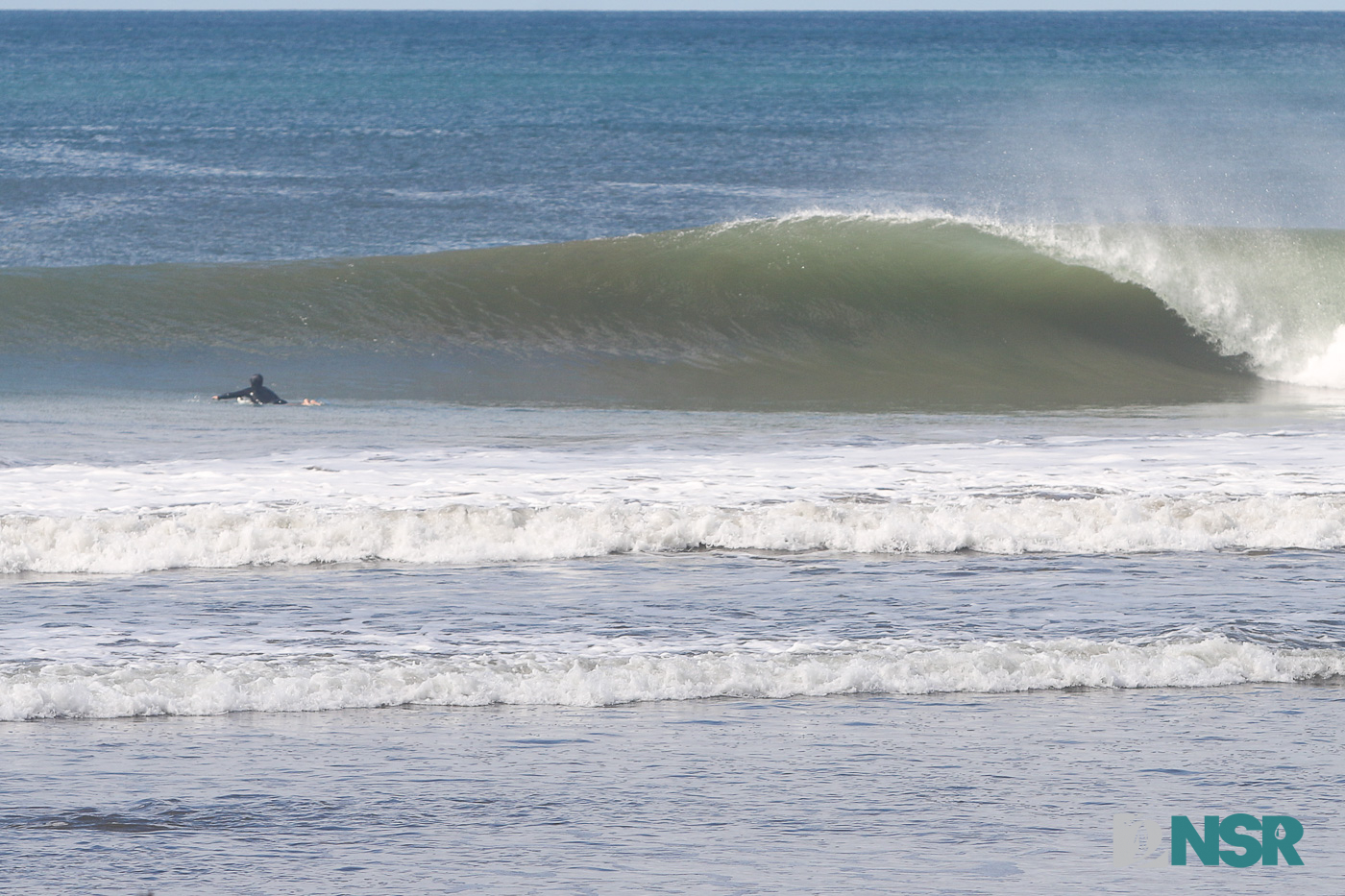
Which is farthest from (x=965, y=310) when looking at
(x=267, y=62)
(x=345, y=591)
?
(x=267, y=62)

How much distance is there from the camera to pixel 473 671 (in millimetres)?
5672

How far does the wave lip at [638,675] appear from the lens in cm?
538

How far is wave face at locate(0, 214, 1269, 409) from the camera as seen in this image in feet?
56.1

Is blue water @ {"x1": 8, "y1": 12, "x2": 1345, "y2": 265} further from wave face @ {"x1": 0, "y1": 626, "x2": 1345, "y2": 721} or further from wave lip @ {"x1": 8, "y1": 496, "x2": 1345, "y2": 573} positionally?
wave face @ {"x1": 0, "y1": 626, "x2": 1345, "y2": 721}

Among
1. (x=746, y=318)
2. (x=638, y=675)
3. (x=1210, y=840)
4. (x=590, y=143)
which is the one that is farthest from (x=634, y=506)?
(x=590, y=143)

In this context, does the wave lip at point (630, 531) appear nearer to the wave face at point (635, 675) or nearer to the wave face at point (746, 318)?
the wave face at point (635, 675)

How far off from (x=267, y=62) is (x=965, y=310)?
5981cm

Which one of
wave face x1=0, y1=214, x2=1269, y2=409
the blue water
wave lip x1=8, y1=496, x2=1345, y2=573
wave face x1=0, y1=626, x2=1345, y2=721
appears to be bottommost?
wave face x1=0, y1=626, x2=1345, y2=721

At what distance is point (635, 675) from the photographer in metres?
5.65

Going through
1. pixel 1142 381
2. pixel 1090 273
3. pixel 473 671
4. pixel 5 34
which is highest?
pixel 5 34

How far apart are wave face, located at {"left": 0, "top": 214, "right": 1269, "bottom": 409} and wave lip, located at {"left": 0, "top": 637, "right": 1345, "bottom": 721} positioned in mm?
9184

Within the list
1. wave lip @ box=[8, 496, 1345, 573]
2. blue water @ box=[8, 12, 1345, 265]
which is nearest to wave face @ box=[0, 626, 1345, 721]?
wave lip @ box=[8, 496, 1345, 573]

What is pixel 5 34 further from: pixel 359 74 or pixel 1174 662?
pixel 1174 662

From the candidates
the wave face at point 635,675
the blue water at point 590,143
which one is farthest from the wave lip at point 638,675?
the blue water at point 590,143
